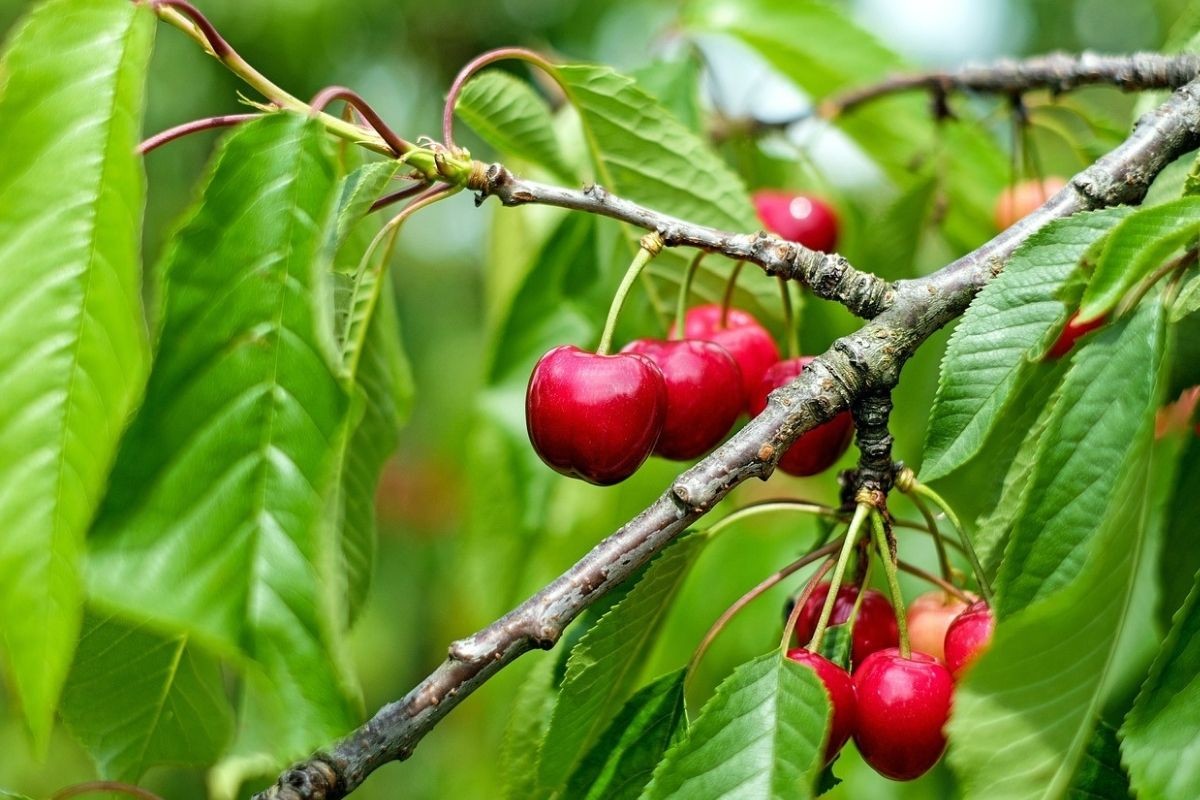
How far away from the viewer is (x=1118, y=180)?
0.99 metres

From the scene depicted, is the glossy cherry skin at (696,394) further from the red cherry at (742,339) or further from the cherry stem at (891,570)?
the cherry stem at (891,570)

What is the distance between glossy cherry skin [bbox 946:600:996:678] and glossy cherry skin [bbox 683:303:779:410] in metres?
0.28

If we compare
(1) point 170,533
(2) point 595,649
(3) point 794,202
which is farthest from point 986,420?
(3) point 794,202

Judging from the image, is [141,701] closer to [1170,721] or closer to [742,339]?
[742,339]

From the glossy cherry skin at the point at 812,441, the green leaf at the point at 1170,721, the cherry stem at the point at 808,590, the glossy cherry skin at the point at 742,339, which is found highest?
the glossy cherry skin at the point at 742,339

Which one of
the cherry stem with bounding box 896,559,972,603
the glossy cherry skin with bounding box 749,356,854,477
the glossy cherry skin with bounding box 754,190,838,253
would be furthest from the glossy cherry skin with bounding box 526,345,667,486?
the glossy cherry skin with bounding box 754,190,838,253

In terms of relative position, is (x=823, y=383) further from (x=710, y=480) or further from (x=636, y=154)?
(x=636, y=154)

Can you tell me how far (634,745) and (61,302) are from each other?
1.75 feet

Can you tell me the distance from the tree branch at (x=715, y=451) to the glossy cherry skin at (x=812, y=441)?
4.8 inches

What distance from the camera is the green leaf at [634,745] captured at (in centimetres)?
92

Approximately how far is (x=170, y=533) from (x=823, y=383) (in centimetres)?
46

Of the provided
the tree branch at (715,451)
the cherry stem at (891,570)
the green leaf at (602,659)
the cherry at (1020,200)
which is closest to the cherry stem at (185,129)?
the tree branch at (715,451)

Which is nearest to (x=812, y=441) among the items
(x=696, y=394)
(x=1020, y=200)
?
(x=696, y=394)

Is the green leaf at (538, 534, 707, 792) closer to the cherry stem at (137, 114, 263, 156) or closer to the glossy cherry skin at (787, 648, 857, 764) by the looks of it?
the glossy cherry skin at (787, 648, 857, 764)
